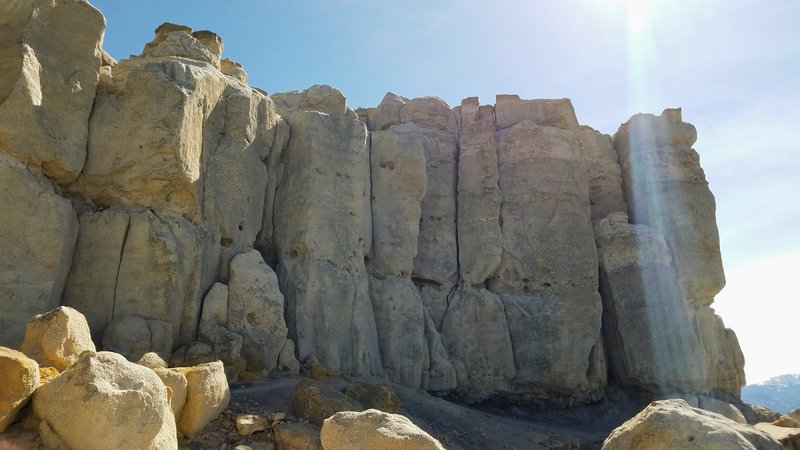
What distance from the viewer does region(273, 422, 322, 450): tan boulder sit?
354 inches

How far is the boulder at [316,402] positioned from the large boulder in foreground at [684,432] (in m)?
4.11

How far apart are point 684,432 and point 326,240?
35.7 feet

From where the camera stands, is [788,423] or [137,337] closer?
[137,337]

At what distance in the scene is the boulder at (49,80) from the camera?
37.4 feet

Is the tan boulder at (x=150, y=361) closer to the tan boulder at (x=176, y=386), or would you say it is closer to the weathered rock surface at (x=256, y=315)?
the tan boulder at (x=176, y=386)

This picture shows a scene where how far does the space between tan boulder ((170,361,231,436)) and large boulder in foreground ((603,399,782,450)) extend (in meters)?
5.20

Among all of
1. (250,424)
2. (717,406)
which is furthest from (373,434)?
(717,406)

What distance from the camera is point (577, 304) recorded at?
68.6ft

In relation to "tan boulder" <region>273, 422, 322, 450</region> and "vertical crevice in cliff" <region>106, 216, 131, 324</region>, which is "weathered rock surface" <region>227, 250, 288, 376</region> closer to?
"vertical crevice in cliff" <region>106, 216, 131, 324</region>

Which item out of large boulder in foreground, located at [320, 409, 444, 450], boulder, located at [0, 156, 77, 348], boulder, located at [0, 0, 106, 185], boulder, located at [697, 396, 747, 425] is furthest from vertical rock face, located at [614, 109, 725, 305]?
boulder, located at [0, 156, 77, 348]

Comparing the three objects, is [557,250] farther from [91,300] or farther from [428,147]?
[91,300]

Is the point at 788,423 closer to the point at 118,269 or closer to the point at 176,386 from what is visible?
the point at 176,386

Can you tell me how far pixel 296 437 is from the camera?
9.13m

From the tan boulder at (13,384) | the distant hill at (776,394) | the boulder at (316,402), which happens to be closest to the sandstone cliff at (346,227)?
the boulder at (316,402)
